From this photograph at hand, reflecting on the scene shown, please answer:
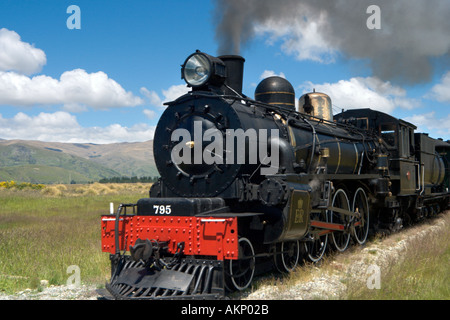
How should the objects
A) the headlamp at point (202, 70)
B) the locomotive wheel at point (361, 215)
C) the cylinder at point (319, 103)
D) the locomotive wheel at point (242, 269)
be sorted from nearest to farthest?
the locomotive wheel at point (242, 269) < the headlamp at point (202, 70) < the locomotive wheel at point (361, 215) < the cylinder at point (319, 103)

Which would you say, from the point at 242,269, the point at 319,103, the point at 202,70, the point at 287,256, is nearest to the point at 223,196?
the point at 242,269

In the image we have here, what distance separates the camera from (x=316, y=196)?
712 centimetres

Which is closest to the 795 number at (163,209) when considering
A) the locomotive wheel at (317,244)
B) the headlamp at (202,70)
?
the headlamp at (202,70)

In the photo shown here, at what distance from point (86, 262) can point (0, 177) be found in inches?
5987

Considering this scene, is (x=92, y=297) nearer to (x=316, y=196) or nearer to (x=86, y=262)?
(x=86, y=262)

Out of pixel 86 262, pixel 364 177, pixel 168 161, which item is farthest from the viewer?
pixel 364 177

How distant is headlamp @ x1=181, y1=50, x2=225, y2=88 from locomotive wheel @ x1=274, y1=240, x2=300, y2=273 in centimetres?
277

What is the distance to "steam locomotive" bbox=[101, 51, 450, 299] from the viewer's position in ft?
18.1

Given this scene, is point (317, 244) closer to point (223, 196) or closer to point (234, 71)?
point (223, 196)

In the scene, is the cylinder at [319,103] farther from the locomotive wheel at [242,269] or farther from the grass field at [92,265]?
the locomotive wheel at [242,269]

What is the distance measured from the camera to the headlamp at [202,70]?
262 inches

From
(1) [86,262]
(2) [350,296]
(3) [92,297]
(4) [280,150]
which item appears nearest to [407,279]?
(2) [350,296]

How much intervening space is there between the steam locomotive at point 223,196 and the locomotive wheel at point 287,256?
20 millimetres

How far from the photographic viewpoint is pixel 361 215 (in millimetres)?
9805
